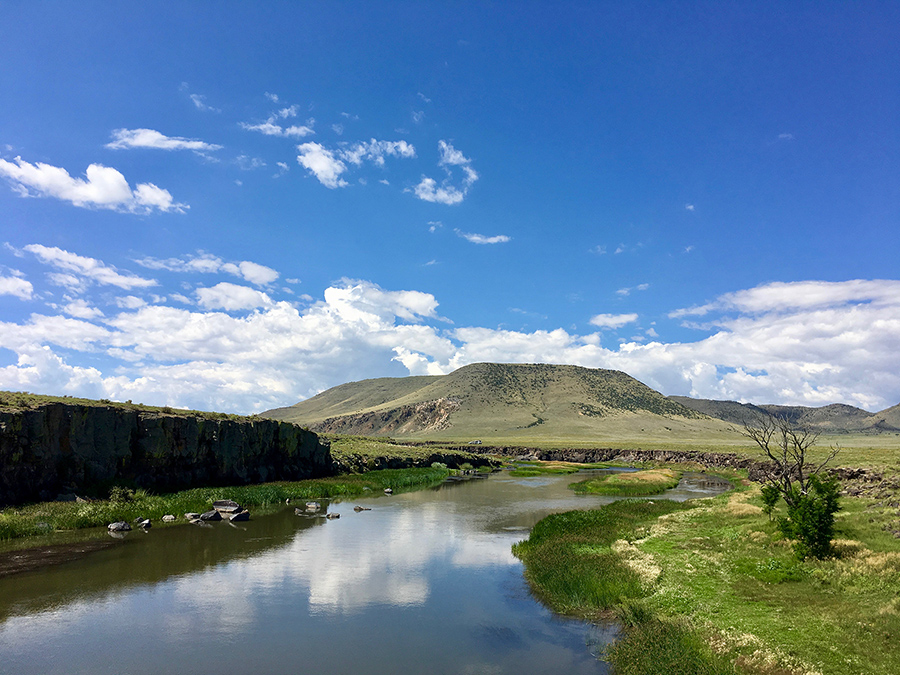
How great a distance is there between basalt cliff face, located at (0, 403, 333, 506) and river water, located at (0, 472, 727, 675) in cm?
991

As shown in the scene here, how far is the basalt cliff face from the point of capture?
34719 mm

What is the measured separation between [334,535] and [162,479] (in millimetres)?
20421

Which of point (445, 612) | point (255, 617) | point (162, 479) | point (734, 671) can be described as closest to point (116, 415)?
point (162, 479)

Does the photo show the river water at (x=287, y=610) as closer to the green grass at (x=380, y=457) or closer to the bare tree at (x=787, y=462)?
the bare tree at (x=787, y=462)

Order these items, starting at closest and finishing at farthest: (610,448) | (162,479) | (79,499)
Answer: (79,499), (162,479), (610,448)

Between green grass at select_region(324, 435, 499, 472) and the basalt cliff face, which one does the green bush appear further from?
green grass at select_region(324, 435, 499, 472)

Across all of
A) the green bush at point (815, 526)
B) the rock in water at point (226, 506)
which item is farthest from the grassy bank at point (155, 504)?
the green bush at point (815, 526)

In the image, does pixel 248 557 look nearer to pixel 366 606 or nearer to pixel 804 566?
pixel 366 606

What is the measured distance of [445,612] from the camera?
2070cm

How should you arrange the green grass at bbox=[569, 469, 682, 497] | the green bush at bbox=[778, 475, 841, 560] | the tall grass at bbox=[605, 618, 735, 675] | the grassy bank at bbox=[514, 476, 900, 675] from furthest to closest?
1. the green grass at bbox=[569, 469, 682, 497]
2. the green bush at bbox=[778, 475, 841, 560]
3. the grassy bank at bbox=[514, 476, 900, 675]
4. the tall grass at bbox=[605, 618, 735, 675]

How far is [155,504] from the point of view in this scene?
39.1 m

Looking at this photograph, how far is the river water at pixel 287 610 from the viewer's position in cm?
1600

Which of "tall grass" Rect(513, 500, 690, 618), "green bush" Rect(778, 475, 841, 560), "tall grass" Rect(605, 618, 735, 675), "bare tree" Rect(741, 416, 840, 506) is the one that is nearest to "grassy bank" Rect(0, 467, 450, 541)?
"tall grass" Rect(513, 500, 690, 618)

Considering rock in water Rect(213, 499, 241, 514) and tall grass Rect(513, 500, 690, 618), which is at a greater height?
rock in water Rect(213, 499, 241, 514)
